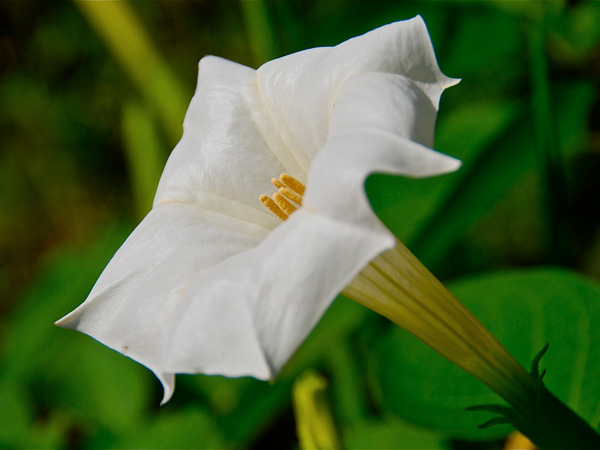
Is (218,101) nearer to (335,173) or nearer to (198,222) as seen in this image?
(198,222)

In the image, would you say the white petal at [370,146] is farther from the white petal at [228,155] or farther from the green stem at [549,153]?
the green stem at [549,153]

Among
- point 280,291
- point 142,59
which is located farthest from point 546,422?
point 142,59

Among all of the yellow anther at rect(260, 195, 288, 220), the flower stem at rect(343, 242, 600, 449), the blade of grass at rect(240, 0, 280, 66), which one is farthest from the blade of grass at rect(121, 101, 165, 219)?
the flower stem at rect(343, 242, 600, 449)

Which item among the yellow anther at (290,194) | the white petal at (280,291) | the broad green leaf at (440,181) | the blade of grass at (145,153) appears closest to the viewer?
the white petal at (280,291)

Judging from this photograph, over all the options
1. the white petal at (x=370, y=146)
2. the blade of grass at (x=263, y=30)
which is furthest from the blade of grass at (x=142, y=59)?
the white petal at (x=370, y=146)

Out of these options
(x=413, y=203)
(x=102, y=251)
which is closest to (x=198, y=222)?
(x=413, y=203)

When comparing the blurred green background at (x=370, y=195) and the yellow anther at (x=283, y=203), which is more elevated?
the yellow anther at (x=283, y=203)
